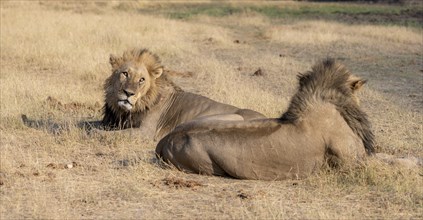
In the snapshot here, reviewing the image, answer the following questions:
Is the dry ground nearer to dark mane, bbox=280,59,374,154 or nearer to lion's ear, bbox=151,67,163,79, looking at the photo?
dark mane, bbox=280,59,374,154

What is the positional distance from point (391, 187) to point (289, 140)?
89cm

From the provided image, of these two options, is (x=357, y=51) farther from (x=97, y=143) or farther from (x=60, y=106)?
(x=97, y=143)

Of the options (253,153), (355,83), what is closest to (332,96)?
(355,83)

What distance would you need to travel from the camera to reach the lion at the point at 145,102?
8555mm

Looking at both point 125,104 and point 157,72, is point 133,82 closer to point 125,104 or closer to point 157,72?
point 125,104

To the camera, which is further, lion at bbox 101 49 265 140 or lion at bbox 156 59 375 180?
lion at bbox 101 49 265 140

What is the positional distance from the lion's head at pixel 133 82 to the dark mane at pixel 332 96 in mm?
2345

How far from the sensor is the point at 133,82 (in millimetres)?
8547

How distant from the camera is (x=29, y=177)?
258 inches

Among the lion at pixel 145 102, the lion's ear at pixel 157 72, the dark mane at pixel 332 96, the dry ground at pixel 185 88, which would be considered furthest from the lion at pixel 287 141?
the lion's ear at pixel 157 72

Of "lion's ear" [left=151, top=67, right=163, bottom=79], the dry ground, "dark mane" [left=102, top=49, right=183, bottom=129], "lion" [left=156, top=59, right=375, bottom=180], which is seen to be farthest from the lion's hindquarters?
"lion's ear" [left=151, top=67, right=163, bottom=79]

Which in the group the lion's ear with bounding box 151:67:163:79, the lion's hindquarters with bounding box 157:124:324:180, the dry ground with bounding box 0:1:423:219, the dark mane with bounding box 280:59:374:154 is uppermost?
the dark mane with bounding box 280:59:374:154

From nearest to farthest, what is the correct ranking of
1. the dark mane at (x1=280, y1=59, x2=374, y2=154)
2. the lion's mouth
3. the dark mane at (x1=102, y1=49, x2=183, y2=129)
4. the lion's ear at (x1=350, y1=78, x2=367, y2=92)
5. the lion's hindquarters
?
the lion's hindquarters, the dark mane at (x1=280, y1=59, x2=374, y2=154), the lion's ear at (x1=350, y1=78, x2=367, y2=92), the lion's mouth, the dark mane at (x1=102, y1=49, x2=183, y2=129)

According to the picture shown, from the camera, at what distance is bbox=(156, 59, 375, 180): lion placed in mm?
6441
